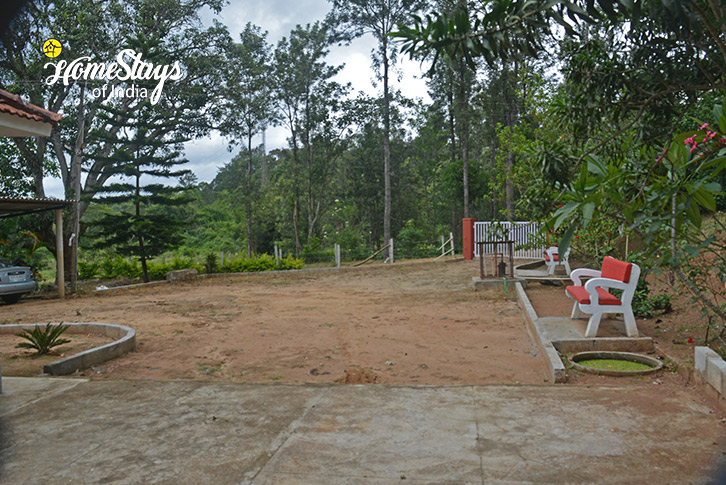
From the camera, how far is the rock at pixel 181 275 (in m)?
19.6

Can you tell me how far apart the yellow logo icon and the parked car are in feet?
24.8

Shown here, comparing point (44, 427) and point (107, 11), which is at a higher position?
point (107, 11)

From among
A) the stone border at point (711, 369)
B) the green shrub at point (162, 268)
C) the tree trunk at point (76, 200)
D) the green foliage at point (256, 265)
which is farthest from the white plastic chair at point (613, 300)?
the green shrub at point (162, 268)

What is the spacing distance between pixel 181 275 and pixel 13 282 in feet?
21.4

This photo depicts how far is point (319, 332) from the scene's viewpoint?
8617 mm

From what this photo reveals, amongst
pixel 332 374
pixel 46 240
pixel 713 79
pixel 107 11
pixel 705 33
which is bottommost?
pixel 332 374

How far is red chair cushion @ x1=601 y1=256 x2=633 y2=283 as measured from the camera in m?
6.73

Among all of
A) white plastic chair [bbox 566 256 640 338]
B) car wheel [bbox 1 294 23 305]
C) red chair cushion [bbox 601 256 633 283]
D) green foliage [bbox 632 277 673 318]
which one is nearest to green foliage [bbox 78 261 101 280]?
car wheel [bbox 1 294 23 305]

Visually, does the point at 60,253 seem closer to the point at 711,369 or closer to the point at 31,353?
Answer: the point at 31,353

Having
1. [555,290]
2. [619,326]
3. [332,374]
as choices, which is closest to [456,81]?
[555,290]

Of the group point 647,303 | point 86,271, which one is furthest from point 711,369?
point 86,271

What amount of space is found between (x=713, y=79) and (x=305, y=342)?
5807 millimetres

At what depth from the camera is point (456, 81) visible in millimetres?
30172

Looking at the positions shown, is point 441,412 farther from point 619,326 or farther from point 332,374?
point 619,326
